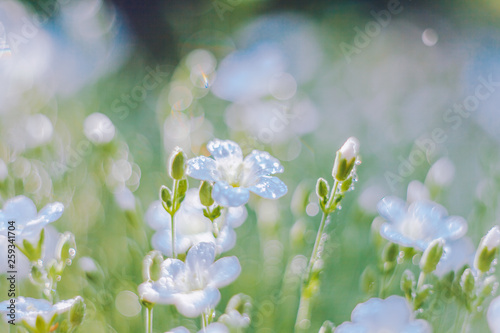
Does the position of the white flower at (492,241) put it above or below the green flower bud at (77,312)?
above

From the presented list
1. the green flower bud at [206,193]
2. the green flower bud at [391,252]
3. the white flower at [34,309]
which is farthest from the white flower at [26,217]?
the green flower bud at [391,252]

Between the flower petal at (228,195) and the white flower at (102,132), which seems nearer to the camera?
the flower petal at (228,195)

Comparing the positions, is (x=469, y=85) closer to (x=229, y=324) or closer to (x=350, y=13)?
(x=350, y=13)

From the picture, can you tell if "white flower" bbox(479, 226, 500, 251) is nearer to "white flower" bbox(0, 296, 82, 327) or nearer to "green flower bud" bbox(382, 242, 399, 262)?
"green flower bud" bbox(382, 242, 399, 262)

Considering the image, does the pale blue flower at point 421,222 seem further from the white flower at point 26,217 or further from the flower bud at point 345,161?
the white flower at point 26,217

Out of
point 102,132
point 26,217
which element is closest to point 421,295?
point 26,217
